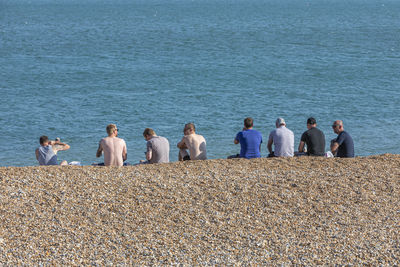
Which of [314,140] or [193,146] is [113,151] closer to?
[193,146]

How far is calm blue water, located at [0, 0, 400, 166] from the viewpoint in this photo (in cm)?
2103

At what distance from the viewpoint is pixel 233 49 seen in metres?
49.2

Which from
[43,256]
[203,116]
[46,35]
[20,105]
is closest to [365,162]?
[43,256]

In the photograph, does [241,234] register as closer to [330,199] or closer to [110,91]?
[330,199]

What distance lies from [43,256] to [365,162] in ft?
22.4

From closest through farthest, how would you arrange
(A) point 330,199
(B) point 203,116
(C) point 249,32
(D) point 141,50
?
(A) point 330,199 < (B) point 203,116 < (D) point 141,50 < (C) point 249,32

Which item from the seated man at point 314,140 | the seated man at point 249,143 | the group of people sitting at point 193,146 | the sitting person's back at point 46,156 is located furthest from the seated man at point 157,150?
the seated man at point 314,140

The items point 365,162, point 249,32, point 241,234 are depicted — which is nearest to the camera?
point 241,234

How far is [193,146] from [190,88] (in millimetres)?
20300

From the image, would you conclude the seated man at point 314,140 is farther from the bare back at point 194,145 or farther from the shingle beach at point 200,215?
the bare back at point 194,145

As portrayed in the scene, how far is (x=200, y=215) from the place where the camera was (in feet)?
27.1

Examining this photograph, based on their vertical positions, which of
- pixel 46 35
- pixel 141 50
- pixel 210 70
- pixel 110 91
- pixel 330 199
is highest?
pixel 46 35

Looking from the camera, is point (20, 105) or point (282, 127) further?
point (20, 105)

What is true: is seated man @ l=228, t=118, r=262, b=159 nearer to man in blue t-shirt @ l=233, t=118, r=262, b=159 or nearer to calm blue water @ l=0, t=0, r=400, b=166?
man in blue t-shirt @ l=233, t=118, r=262, b=159
